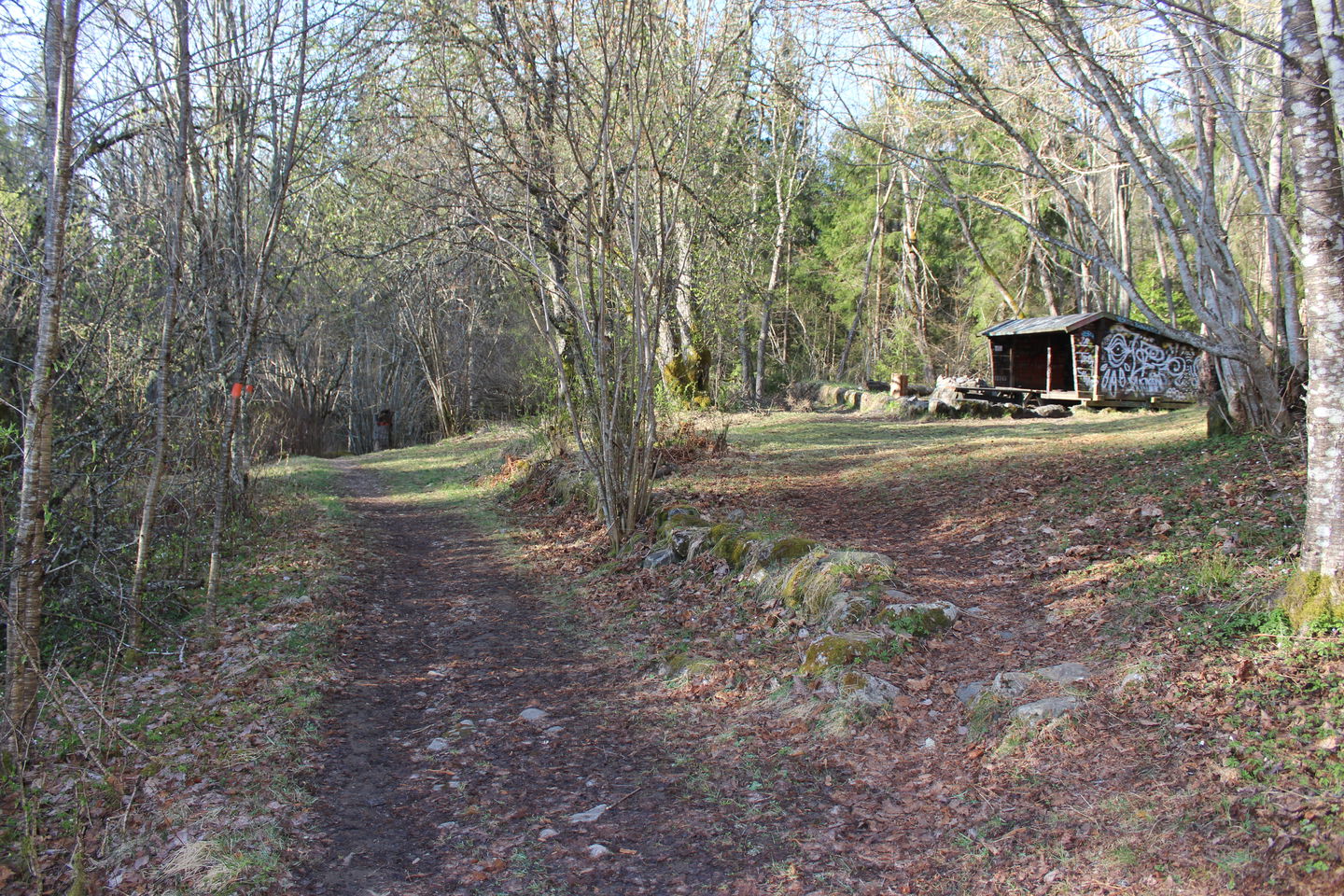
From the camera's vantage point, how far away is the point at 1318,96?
4.28 meters

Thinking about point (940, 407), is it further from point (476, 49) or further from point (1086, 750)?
point (1086, 750)

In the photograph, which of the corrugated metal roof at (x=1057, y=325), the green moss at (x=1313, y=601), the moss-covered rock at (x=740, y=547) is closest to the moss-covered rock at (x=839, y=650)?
the moss-covered rock at (x=740, y=547)

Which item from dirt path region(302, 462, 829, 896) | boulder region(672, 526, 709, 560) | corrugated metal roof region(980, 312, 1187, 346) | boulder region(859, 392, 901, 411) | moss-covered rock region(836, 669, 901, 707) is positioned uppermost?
corrugated metal roof region(980, 312, 1187, 346)

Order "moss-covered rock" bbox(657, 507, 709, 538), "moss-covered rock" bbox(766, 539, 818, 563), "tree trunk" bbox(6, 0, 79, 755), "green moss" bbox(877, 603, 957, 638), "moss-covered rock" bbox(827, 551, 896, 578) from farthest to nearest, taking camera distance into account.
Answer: "moss-covered rock" bbox(657, 507, 709, 538), "moss-covered rock" bbox(766, 539, 818, 563), "moss-covered rock" bbox(827, 551, 896, 578), "green moss" bbox(877, 603, 957, 638), "tree trunk" bbox(6, 0, 79, 755)

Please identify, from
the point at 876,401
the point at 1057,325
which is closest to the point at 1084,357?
the point at 1057,325

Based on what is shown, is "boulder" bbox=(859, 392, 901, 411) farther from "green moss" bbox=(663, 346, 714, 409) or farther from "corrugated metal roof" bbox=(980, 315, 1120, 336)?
"green moss" bbox=(663, 346, 714, 409)

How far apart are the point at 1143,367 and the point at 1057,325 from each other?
214 centimetres

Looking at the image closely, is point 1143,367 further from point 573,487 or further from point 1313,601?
point 1313,601

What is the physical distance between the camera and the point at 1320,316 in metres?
4.15

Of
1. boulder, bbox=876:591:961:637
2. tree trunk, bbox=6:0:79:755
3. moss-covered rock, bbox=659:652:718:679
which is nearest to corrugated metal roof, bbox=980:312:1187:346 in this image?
boulder, bbox=876:591:961:637

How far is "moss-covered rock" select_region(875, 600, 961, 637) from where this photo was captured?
215 inches

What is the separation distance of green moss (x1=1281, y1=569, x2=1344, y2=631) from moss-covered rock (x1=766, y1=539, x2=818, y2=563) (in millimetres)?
3151

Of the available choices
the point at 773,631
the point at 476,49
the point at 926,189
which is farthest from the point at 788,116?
the point at 773,631

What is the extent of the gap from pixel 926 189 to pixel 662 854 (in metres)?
25.6
